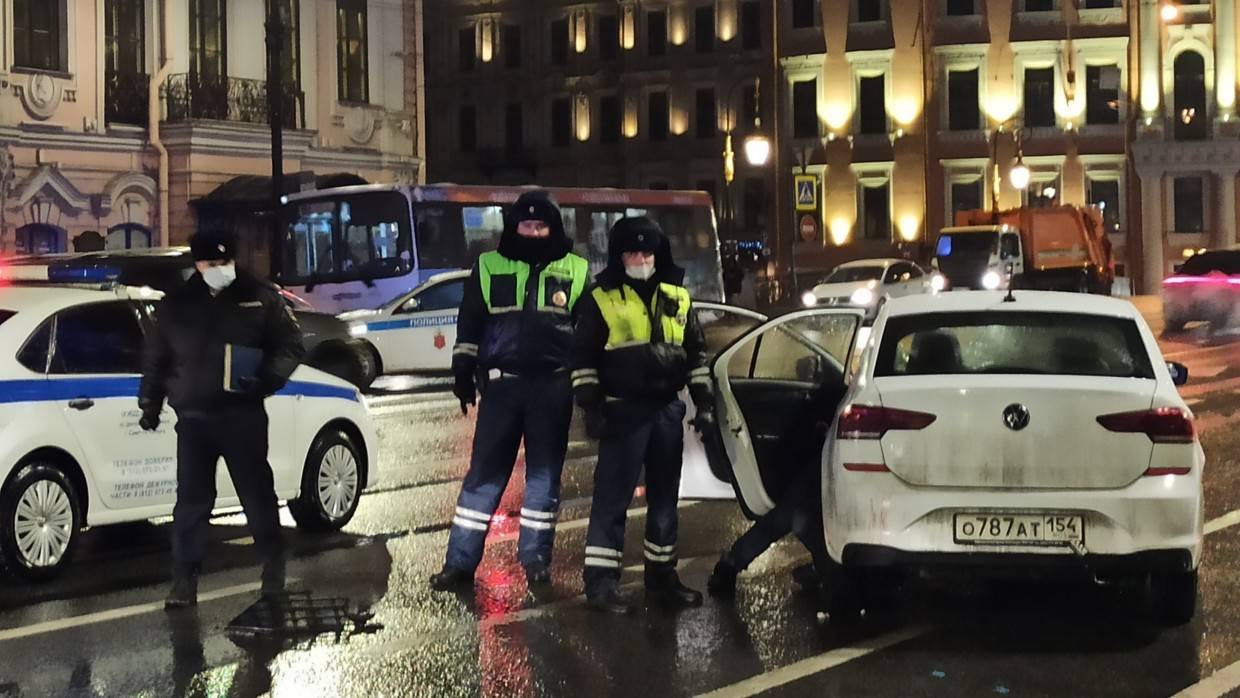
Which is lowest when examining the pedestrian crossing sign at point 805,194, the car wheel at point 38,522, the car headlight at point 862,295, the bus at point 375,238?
the car wheel at point 38,522

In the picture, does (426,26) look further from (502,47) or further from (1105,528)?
(1105,528)

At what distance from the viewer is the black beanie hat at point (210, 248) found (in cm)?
842

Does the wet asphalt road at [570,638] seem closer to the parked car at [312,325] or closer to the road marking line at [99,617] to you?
the road marking line at [99,617]

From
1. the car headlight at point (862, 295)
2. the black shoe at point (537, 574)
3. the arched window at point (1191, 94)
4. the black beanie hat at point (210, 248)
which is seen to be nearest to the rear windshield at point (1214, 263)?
the car headlight at point (862, 295)

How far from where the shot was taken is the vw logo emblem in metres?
7.90

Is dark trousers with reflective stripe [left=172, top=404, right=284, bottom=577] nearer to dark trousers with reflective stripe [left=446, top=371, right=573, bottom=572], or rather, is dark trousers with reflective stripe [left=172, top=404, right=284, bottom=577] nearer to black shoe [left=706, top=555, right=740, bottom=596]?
dark trousers with reflective stripe [left=446, top=371, right=573, bottom=572]

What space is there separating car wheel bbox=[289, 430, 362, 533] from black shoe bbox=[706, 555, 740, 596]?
10.3 feet

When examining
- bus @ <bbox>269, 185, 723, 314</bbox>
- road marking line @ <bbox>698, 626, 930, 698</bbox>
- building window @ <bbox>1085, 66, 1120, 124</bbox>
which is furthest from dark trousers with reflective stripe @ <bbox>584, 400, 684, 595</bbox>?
building window @ <bbox>1085, 66, 1120, 124</bbox>

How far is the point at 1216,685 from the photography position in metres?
7.15

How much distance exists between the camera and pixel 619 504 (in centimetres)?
879

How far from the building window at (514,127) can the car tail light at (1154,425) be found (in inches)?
2511

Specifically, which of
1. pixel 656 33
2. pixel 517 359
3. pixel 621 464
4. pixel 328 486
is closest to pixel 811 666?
pixel 621 464

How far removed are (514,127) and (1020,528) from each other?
6444 centimetres

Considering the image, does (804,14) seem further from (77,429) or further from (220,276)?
(220,276)
